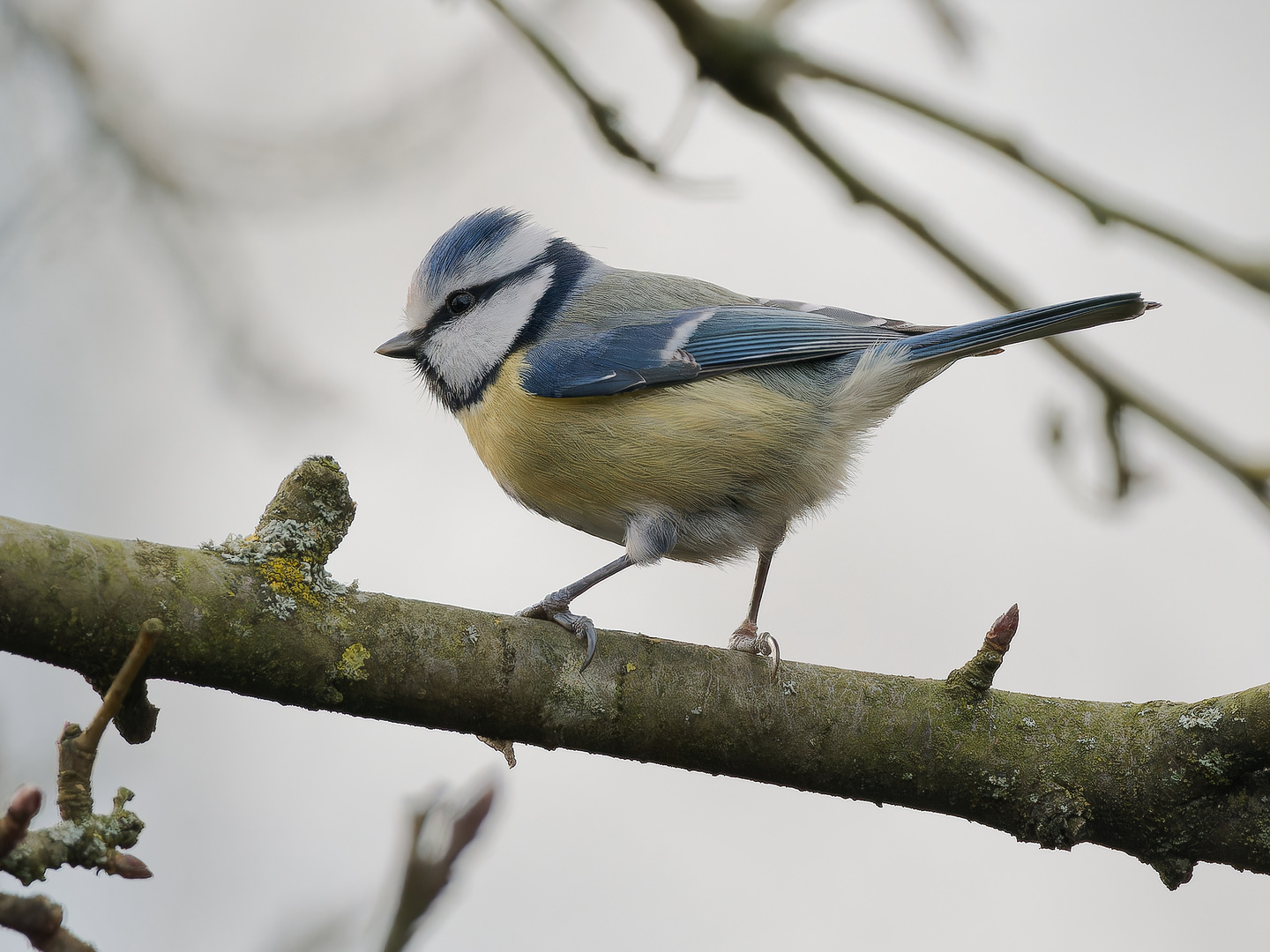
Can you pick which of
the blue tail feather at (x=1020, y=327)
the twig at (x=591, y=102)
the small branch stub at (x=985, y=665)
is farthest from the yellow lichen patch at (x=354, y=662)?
the blue tail feather at (x=1020, y=327)

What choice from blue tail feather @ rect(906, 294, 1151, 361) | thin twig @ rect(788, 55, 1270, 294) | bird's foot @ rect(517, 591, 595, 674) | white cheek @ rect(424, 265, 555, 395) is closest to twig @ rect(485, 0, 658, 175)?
thin twig @ rect(788, 55, 1270, 294)

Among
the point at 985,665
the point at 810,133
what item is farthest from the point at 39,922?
the point at 810,133

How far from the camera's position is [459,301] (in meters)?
3.38

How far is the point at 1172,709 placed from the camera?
2.15 m

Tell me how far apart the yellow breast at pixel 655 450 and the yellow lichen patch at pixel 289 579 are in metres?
1.04

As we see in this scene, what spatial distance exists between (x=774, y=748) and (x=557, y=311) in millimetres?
1593

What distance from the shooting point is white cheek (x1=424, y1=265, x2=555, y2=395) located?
3207 mm

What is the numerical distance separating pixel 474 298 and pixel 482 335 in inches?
6.9

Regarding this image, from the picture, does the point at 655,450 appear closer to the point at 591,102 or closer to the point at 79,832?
the point at 591,102

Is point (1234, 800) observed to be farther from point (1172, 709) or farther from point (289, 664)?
point (289, 664)

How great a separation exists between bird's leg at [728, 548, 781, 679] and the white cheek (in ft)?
3.17

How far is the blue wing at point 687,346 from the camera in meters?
2.97

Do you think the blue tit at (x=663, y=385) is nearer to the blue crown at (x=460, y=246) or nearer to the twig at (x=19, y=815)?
the blue crown at (x=460, y=246)

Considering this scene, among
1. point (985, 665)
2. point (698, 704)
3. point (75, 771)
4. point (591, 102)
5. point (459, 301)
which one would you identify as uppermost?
point (591, 102)
